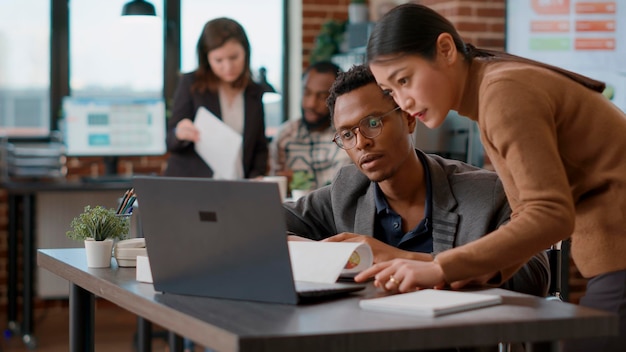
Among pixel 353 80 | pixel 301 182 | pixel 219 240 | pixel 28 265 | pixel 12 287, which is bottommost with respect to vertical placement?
pixel 12 287

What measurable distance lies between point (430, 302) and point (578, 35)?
359 cm

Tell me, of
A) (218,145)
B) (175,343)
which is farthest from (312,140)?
(175,343)

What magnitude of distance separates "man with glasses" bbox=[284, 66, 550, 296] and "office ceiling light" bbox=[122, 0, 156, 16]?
310cm

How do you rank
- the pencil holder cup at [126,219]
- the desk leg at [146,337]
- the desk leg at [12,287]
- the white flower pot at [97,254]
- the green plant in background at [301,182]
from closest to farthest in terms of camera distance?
the white flower pot at [97,254] → the pencil holder cup at [126,219] → the desk leg at [146,337] → the green plant in background at [301,182] → the desk leg at [12,287]

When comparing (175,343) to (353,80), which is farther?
(175,343)

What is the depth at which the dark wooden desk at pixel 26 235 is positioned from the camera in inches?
192

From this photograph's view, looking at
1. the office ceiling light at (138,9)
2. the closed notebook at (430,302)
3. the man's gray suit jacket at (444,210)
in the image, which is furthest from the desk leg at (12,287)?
the closed notebook at (430,302)

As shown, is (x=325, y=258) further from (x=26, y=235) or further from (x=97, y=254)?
(x=26, y=235)

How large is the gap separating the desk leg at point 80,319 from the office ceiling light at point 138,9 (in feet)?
10.7

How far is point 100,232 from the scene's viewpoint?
1960 millimetres

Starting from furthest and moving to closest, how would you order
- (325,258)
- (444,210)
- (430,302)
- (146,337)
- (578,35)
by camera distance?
(578,35) < (146,337) < (444,210) < (325,258) < (430,302)

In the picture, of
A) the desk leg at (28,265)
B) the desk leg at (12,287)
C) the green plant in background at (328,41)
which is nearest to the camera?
the desk leg at (28,265)

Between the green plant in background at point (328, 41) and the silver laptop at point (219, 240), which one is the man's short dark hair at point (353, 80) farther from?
the green plant in background at point (328, 41)

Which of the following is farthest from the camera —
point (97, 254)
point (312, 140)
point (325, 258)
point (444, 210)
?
point (312, 140)
